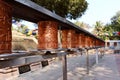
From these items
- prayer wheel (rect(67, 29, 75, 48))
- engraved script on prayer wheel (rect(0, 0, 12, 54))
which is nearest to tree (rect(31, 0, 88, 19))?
prayer wheel (rect(67, 29, 75, 48))

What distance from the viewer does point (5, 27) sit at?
276cm

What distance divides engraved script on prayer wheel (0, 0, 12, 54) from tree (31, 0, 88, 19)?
48.0ft

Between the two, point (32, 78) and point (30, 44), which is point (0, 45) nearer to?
point (32, 78)

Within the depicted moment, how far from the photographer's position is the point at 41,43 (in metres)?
4.62

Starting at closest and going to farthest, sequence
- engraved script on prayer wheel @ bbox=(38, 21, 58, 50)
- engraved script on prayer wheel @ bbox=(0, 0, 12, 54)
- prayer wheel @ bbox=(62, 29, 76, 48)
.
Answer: engraved script on prayer wheel @ bbox=(0, 0, 12, 54) → engraved script on prayer wheel @ bbox=(38, 21, 58, 50) → prayer wheel @ bbox=(62, 29, 76, 48)

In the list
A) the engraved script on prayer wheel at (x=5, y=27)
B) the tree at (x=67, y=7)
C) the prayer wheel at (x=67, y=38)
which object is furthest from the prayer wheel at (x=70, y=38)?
the tree at (x=67, y=7)

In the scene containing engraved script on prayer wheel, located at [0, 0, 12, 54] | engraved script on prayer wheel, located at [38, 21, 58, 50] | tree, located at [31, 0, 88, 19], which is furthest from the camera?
tree, located at [31, 0, 88, 19]

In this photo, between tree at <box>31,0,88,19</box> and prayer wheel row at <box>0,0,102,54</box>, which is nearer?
prayer wheel row at <box>0,0,102,54</box>

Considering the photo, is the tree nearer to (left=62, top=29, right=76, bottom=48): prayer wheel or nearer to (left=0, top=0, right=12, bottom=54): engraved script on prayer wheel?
(left=62, top=29, right=76, bottom=48): prayer wheel

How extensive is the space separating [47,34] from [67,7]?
49.4ft

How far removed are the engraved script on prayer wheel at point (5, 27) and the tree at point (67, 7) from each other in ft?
48.0

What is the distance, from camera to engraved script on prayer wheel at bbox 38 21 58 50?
447cm

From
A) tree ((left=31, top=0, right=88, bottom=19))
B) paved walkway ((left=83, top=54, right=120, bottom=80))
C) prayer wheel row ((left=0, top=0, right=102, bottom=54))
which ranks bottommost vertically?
paved walkway ((left=83, top=54, right=120, bottom=80))

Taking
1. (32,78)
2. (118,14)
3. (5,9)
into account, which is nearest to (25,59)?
(5,9)
